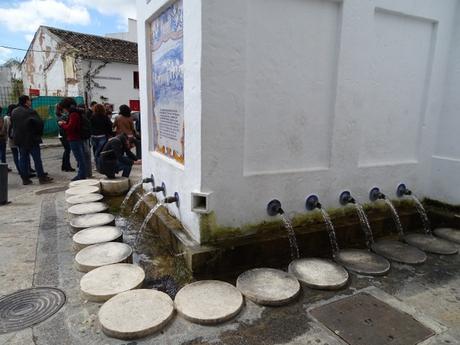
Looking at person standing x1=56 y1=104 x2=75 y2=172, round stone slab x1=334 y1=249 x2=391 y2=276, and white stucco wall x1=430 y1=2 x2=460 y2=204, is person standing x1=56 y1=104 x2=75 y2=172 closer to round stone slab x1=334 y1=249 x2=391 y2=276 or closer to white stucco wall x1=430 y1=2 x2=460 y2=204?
round stone slab x1=334 y1=249 x2=391 y2=276

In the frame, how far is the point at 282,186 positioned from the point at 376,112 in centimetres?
179

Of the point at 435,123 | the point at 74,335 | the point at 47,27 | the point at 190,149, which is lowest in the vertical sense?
the point at 74,335

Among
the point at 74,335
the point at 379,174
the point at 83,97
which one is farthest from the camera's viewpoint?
the point at 83,97

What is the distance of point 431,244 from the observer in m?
4.33

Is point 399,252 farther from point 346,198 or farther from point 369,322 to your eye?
point 369,322

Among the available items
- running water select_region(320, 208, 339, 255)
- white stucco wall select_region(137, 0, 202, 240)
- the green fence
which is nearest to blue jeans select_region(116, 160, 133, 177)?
white stucco wall select_region(137, 0, 202, 240)

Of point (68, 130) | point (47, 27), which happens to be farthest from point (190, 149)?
point (47, 27)

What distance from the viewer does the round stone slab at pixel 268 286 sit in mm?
2932

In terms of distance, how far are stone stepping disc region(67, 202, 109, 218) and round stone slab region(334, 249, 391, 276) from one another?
3592mm

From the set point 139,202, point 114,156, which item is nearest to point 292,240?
point 139,202

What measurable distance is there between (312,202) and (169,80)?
2499 mm

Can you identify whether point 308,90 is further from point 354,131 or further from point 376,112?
point 376,112

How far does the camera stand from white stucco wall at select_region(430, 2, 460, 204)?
4695 millimetres

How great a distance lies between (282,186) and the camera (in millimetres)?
3846
